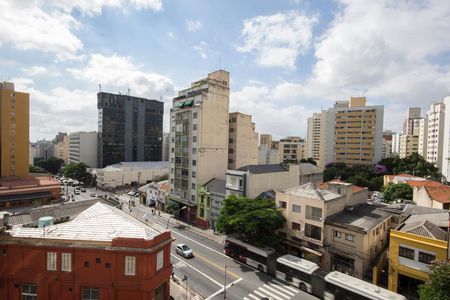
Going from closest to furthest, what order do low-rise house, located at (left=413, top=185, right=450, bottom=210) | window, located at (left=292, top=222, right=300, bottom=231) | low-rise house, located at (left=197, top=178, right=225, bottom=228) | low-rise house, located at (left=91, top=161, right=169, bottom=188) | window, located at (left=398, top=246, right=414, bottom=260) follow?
window, located at (left=398, top=246, right=414, bottom=260) → window, located at (left=292, top=222, right=300, bottom=231) → low-rise house, located at (left=413, top=185, right=450, bottom=210) → low-rise house, located at (left=197, top=178, right=225, bottom=228) → low-rise house, located at (left=91, top=161, right=169, bottom=188)

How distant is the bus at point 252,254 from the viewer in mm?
33844

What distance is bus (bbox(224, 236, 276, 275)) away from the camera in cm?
3384

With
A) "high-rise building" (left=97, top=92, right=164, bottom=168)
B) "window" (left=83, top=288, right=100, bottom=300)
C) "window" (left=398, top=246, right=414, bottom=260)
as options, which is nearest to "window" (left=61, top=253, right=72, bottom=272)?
"window" (left=83, top=288, right=100, bottom=300)

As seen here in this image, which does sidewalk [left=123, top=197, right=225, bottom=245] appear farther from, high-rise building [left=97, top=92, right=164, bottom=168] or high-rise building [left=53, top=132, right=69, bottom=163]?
high-rise building [left=53, top=132, right=69, bottom=163]

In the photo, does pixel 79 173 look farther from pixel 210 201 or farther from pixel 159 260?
pixel 159 260

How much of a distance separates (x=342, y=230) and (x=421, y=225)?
8.43 meters

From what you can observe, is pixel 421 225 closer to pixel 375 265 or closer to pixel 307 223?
pixel 375 265

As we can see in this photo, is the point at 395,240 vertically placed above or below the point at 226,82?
below

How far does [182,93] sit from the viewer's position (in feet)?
209

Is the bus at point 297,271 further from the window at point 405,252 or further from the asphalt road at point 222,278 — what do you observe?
the window at point 405,252

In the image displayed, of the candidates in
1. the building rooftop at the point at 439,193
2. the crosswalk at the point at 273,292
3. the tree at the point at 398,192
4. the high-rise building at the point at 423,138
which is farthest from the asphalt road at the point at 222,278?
the high-rise building at the point at 423,138

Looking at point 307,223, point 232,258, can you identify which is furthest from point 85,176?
point 307,223

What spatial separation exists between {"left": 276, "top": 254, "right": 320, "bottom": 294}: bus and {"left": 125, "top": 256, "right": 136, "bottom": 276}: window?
60.0ft

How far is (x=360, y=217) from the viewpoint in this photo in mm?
36656
